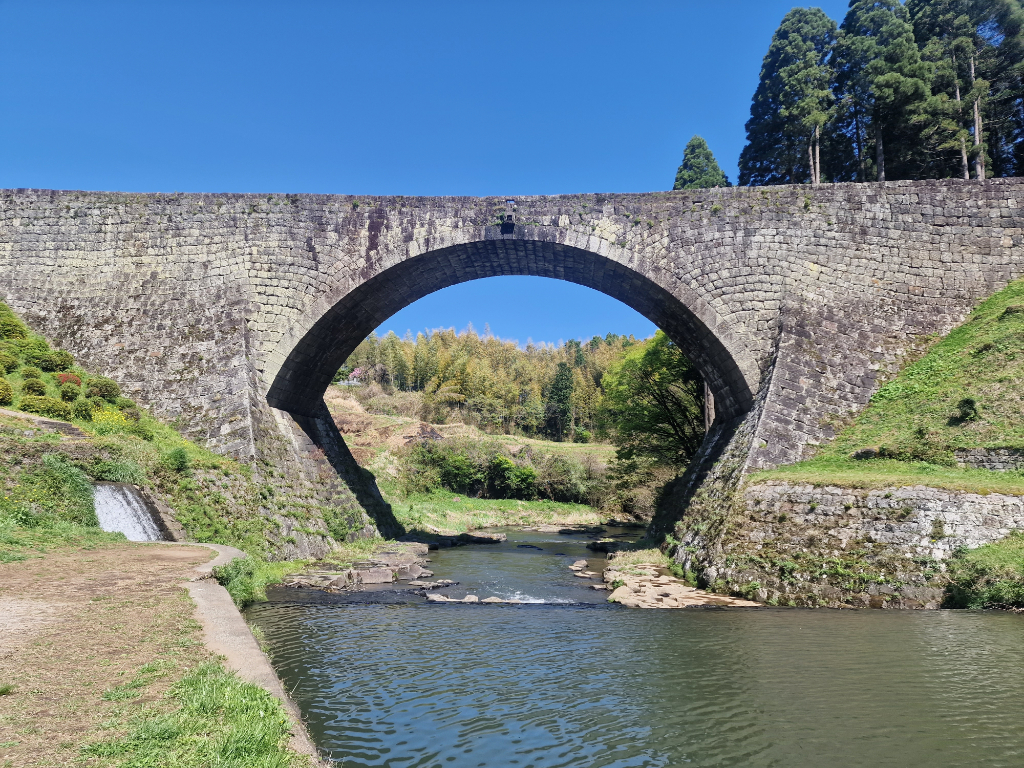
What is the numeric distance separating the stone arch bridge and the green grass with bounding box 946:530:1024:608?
16.2 ft

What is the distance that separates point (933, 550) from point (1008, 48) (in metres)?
34.0

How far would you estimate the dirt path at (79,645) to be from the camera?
153 inches

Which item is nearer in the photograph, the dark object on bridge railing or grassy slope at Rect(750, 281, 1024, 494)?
grassy slope at Rect(750, 281, 1024, 494)

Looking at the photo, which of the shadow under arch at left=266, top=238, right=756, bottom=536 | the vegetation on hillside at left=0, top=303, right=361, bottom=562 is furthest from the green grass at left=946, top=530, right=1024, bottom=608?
the vegetation on hillside at left=0, top=303, right=361, bottom=562

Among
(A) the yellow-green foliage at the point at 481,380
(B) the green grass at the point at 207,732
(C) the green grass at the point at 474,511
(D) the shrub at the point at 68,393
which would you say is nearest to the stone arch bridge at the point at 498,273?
(D) the shrub at the point at 68,393

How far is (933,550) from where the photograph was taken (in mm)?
11273

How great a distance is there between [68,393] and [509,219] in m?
14.3

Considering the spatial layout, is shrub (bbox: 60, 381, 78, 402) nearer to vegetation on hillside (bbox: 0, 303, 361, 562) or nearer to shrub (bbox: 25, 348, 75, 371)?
vegetation on hillside (bbox: 0, 303, 361, 562)

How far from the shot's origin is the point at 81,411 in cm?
1738

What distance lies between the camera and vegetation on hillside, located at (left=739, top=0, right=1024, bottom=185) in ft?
100

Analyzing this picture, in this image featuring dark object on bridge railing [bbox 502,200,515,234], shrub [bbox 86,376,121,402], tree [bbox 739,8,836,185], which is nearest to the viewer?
shrub [bbox 86,376,121,402]

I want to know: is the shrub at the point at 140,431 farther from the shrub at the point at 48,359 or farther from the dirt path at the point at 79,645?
the dirt path at the point at 79,645

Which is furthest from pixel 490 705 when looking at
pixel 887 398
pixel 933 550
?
pixel 887 398

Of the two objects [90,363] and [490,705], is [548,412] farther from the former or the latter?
[490,705]
